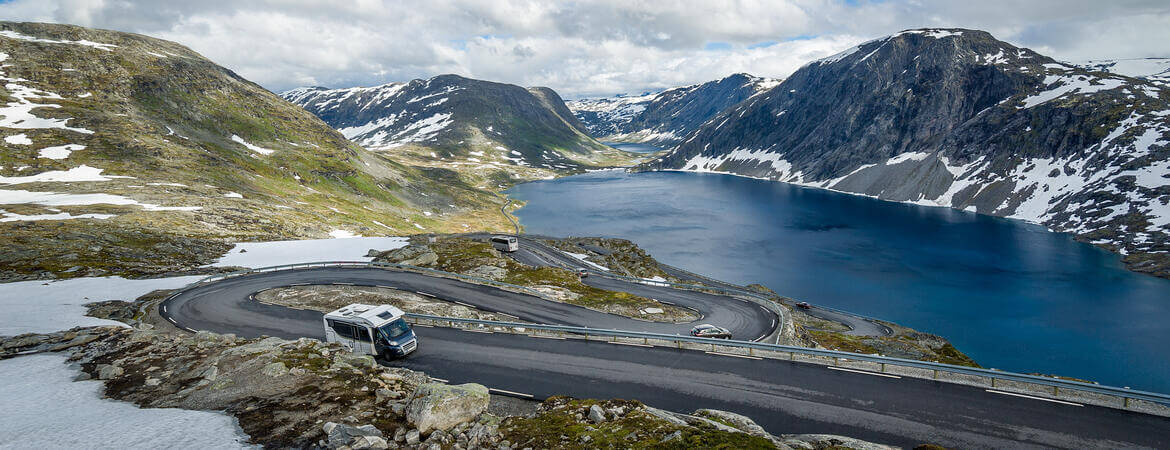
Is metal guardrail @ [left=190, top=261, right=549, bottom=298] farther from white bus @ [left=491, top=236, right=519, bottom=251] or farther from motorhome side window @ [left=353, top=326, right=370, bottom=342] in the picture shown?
motorhome side window @ [left=353, top=326, right=370, bottom=342]

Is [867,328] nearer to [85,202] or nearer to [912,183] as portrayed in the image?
[85,202]

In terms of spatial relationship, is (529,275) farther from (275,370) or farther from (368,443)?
(368,443)

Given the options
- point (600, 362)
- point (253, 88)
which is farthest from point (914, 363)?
point (253, 88)

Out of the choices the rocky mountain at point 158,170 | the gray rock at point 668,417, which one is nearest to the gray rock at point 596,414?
the gray rock at point 668,417

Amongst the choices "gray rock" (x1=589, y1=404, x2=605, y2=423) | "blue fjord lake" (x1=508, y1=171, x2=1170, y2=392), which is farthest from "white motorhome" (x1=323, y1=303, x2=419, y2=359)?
"blue fjord lake" (x1=508, y1=171, x2=1170, y2=392)

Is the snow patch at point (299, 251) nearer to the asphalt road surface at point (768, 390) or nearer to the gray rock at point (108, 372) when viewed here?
the asphalt road surface at point (768, 390)

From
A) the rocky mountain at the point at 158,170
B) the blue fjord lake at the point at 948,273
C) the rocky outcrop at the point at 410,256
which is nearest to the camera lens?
the rocky outcrop at the point at 410,256
